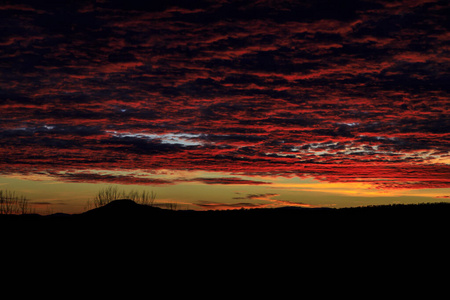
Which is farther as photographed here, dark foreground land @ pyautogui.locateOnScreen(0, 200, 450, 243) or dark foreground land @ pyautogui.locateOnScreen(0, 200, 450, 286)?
dark foreground land @ pyautogui.locateOnScreen(0, 200, 450, 243)

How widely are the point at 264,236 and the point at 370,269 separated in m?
4.79

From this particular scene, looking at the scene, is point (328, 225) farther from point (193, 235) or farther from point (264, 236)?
point (193, 235)

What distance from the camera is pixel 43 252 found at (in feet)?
47.3

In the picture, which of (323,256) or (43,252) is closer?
(323,256)

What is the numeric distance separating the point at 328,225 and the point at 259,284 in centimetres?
799

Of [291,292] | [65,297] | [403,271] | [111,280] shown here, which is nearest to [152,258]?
[111,280]

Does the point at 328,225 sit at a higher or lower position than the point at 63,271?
higher

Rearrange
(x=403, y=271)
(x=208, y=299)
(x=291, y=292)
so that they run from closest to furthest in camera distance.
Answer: (x=208, y=299) → (x=291, y=292) → (x=403, y=271)

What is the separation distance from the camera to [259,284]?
1079 cm

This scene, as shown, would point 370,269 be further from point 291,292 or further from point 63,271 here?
point 63,271

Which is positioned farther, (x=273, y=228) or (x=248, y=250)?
(x=273, y=228)

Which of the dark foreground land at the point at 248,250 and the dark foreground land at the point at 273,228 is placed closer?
the dark foreground land at the point at 248,250

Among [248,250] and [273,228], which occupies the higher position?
[273,228]

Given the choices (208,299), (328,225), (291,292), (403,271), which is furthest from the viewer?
(328,225)
